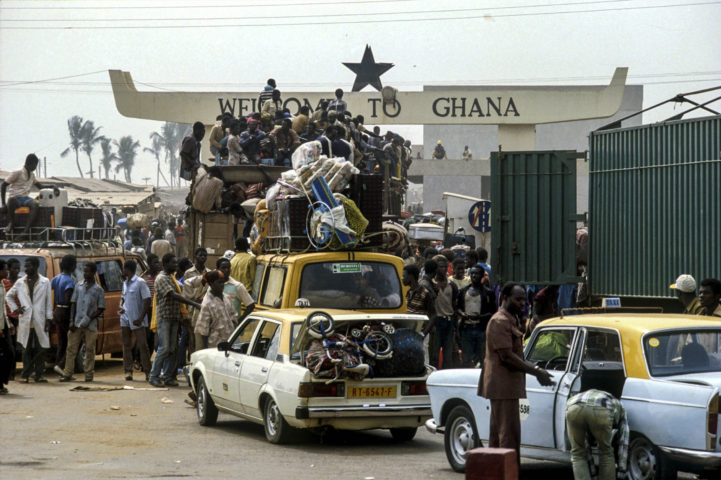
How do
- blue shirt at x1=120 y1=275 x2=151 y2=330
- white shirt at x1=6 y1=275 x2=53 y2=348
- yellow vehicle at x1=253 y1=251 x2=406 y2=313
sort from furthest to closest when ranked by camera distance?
blue shirt at x1=120 y1=275 x2=151 y2=330 → white shirt at x1=6 y1=275 x2=53 y2=348 → yellow vehicle at x1=253 y1=251 x2=406 y2=313

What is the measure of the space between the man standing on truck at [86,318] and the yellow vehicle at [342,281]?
369 cm

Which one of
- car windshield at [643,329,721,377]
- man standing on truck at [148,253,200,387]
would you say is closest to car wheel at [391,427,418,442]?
car windshield at [643,329,721,377]

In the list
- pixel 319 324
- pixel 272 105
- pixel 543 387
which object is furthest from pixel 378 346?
pixel 272 105

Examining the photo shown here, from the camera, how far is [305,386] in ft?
34.4

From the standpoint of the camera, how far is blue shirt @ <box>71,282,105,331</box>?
16266 millimetres

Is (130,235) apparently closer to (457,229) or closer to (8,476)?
(457,229)

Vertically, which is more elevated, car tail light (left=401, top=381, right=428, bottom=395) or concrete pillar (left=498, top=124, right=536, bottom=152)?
concrete pillar (left=498, top=124, right=536, bottom=152)

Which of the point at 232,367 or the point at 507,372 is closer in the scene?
the point at 507,372

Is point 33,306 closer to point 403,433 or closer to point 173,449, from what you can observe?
point 173,449

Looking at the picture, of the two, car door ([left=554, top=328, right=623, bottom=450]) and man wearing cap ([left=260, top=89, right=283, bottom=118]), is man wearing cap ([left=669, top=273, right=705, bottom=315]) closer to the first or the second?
car door ([left=554, top=328, right=623, bottom=450])

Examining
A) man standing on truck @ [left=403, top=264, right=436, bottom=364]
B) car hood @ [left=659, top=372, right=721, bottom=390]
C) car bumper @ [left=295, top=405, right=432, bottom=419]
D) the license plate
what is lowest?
car bumper @ [left=295, top=405, right=432, bottom=419]

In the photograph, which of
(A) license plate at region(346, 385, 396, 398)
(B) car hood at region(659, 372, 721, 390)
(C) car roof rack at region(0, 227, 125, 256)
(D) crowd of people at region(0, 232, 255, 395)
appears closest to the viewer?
(B) car hood at region(659, 372, 721, 390)

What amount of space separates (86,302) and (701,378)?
10.5 m

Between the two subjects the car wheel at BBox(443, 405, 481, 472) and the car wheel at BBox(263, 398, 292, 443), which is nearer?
the car wheel at BBox(443, 405, 481, 472)
